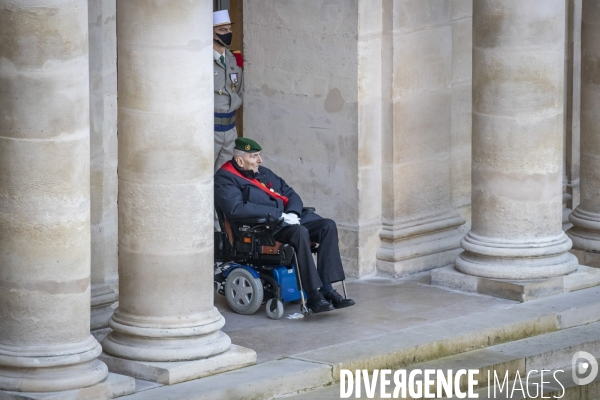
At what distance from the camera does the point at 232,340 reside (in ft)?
40.5

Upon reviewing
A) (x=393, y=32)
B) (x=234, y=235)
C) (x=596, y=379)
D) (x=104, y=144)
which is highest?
(x=393, y=32)

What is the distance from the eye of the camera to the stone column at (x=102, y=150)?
1205 cm

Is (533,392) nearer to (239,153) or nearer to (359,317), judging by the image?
(359,317)

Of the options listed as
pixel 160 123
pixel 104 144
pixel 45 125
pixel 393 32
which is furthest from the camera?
pixel 393 32

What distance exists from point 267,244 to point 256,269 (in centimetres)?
27

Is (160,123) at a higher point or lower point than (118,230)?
higher

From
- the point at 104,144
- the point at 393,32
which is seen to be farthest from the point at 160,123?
the point at 393,32

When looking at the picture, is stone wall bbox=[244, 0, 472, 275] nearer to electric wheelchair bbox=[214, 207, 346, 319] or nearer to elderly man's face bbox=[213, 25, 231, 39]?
elderly man's face bbox=[213, 25, 231, 39]

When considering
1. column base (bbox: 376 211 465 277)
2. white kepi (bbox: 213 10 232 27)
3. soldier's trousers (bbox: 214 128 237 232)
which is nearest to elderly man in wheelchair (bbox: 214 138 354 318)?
soldier's trousers (bbox: 214 128 237 232)

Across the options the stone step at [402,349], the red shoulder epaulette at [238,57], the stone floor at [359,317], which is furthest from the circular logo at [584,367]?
the red shoulder epaulette at [238,57]

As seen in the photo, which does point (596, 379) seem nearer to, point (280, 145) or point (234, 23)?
point (280, 145)

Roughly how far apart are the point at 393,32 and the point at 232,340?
141 inches

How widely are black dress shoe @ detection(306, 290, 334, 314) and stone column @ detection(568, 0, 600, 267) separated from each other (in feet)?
12.1

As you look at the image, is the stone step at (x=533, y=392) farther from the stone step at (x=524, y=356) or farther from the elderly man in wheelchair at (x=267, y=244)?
the elderly man in wheelchair at (x=267, y=244)
